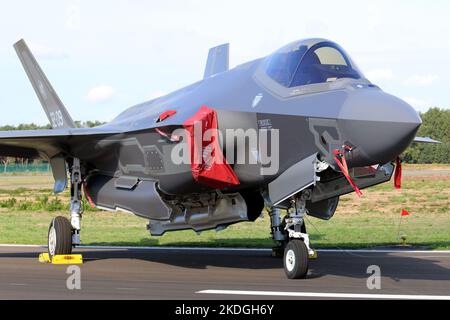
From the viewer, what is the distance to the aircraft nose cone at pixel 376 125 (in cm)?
1055

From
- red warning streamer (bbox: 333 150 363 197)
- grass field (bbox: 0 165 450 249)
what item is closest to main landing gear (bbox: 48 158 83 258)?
grass field (bbox: 0 165 450 249)

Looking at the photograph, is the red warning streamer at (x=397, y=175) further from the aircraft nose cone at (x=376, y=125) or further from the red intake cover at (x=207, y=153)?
the red intake cover at (x=207, y=153)

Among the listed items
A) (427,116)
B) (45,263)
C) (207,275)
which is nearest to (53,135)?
(45,263)

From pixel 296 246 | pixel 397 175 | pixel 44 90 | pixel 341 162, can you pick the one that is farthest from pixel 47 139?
pixel 397 175

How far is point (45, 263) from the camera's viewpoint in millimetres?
16031

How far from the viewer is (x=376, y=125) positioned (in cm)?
1066

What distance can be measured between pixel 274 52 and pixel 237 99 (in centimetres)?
99

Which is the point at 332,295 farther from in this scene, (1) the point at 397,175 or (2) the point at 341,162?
(1) the point at 397,175

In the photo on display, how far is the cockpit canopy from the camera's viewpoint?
12008 millimetres

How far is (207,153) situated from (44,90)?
354 inches

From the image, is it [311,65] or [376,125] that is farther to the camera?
[311,65]

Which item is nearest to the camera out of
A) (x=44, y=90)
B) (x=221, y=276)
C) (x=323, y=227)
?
(x=221, y=276)

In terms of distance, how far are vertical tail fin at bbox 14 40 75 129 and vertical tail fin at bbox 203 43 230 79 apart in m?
3.84
